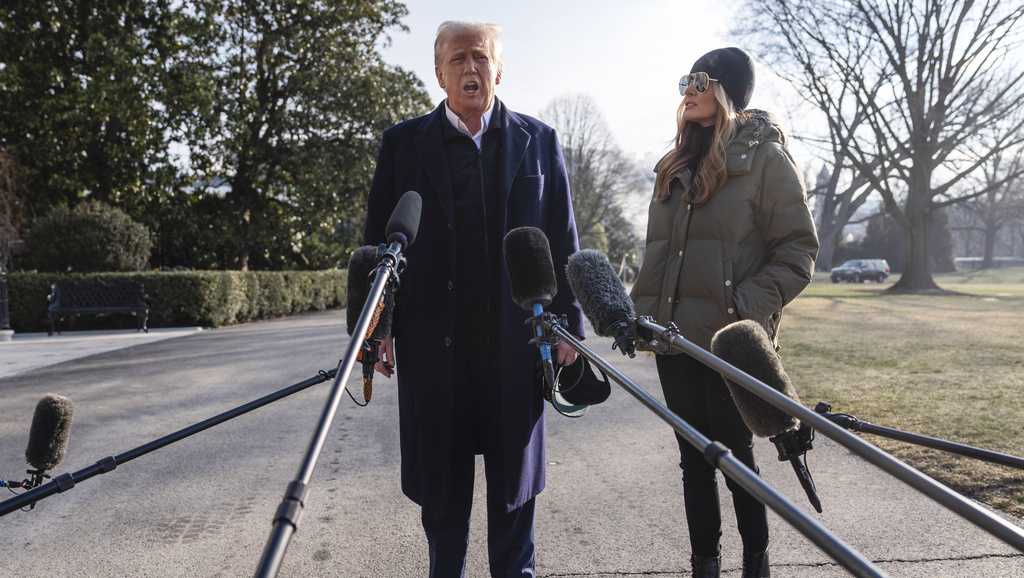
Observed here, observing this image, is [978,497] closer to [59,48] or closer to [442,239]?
[442,239]

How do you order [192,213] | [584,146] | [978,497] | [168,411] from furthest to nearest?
[584,146]
[192,213]
[168,411]
[978,497]

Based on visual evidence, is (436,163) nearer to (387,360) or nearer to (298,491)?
(387,360)

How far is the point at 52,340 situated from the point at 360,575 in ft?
43.9

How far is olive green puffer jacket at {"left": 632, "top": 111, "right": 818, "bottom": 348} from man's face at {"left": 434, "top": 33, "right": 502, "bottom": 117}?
2.66 feet

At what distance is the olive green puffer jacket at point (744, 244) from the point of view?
284 centimetres

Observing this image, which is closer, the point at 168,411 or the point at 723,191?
the point at 723,191

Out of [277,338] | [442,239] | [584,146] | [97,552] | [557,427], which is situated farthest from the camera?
[584,146]

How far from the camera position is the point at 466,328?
279 centimetres

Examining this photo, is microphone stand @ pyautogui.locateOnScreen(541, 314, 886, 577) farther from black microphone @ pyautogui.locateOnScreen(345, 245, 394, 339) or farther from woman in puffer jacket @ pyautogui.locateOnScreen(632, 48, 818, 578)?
woman in puffer jacket @ pyautogui.locateOnScreen(632, 48, 818, 578)

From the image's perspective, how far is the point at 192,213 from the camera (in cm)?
2300

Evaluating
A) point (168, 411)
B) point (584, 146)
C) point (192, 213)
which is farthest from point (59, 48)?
point (584, 146)

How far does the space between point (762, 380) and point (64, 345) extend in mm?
14387

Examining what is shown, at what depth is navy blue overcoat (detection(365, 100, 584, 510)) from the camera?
9.00 ft

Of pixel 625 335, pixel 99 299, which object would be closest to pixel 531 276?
pixel 625 335
